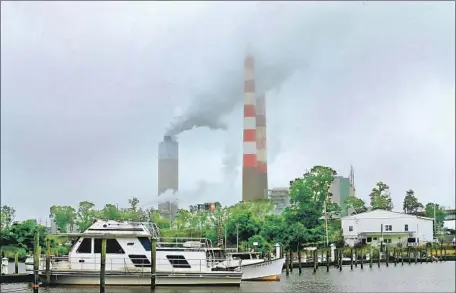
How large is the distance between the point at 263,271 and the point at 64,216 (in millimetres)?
42248

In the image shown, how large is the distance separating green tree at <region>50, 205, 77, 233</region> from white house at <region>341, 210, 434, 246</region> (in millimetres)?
32351

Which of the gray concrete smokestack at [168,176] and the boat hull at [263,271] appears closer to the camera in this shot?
the boat hull at [263,271]

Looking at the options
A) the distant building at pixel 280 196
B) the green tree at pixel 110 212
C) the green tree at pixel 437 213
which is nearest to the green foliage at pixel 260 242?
the green tree at pixel 110 212

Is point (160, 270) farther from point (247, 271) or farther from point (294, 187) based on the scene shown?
point (294, 187)

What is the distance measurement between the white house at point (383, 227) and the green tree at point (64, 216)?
3235cm

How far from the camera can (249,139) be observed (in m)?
103

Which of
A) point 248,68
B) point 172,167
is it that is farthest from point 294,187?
point 248,68

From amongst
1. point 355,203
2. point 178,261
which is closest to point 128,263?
point 178,261

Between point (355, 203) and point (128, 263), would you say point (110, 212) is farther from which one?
point (128, 263)

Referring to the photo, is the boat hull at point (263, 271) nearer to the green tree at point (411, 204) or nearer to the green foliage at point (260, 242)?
→ the green foliage at point (260, 242)

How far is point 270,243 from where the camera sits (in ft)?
230

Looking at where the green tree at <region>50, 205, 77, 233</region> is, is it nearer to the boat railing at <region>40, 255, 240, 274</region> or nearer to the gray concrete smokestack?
the gray concrete smokestack

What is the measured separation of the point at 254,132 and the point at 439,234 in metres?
29.7

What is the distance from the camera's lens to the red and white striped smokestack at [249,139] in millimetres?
102312
